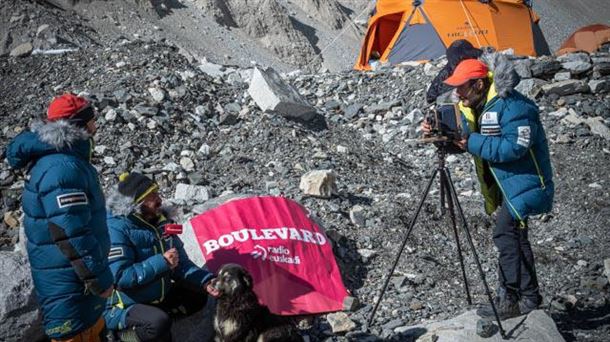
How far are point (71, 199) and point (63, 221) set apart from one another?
121 mm

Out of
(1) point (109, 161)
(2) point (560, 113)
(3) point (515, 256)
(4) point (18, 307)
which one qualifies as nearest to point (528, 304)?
(3) point (515, 256)

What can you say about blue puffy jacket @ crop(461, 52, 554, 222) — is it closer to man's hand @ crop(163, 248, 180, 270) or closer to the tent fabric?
man's hand @ crop(163, 248, 180, 270)

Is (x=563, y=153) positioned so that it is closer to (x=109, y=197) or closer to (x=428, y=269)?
(x=428, y=269)

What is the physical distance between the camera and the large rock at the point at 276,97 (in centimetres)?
862

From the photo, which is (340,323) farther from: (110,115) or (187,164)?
(110,115)

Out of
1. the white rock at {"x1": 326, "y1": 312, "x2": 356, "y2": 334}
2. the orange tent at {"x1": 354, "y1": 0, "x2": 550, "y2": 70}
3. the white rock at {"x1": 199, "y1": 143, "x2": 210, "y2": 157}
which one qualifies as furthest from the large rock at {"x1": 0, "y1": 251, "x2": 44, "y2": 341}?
the orange tent at {"x1": 354, "y1": 0, "x2": 550, "y2": 70}

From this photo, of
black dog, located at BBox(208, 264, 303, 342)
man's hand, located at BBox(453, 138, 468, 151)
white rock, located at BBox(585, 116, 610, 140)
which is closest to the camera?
black dog, located at BBox(208, 264, 303, 342)

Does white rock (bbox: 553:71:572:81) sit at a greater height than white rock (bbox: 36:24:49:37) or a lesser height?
greater

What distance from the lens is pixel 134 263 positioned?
157 inches

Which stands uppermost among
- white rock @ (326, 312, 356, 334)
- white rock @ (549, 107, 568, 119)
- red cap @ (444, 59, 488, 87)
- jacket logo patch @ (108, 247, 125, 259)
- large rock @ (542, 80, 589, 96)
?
red cap @ (444, 59, 488, 87)

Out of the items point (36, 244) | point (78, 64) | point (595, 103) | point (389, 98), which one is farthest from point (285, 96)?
point (36, 244)

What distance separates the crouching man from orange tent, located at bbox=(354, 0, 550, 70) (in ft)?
32.7

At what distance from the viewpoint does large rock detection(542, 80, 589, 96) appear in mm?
9719

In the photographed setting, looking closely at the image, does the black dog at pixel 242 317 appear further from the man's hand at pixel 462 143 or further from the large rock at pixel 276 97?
the large rock at pixel 276 97
